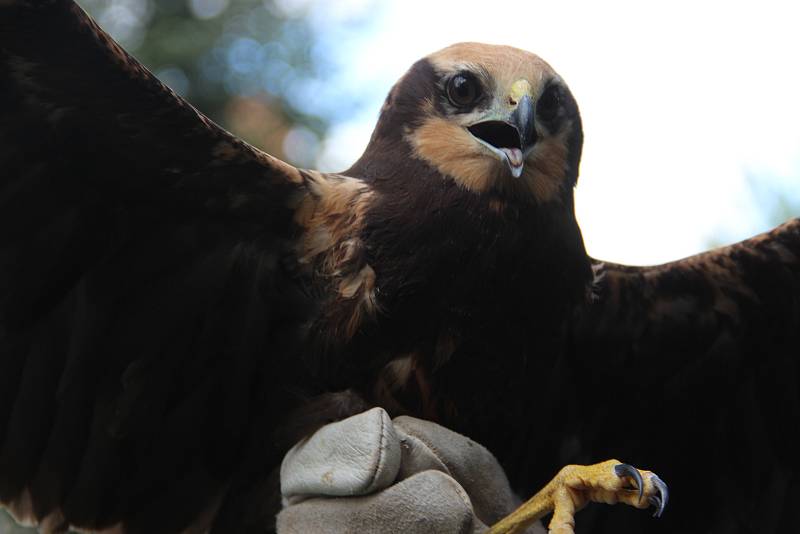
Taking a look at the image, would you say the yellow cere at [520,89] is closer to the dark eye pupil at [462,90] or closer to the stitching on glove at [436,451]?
the dark eye pupil at [462,90]

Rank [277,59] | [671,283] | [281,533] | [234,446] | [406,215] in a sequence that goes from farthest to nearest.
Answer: [277,59] < [671,283] < [234,446] < [406,215] < [281,533]

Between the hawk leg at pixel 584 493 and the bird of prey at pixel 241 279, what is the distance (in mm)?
Result: 690

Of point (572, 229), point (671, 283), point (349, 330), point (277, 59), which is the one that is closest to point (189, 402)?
point (349, 330)

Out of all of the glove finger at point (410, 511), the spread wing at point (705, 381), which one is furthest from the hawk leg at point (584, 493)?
the spread wing at point (705, 381)

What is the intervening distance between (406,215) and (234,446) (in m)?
1.02

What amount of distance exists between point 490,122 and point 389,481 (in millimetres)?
1244

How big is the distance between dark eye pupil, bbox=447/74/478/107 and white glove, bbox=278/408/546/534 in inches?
43.1

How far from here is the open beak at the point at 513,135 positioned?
3.48 metres

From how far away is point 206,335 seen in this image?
377 centimetres

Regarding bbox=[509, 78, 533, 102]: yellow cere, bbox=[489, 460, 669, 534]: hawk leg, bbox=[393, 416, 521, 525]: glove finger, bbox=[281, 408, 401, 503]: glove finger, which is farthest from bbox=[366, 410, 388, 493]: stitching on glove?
bbox=[509, 78, 533, 102]: yellow cere

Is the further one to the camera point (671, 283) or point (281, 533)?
point (671, 283)

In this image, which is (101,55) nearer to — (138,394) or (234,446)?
(138,394)

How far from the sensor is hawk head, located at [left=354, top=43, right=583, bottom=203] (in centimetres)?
363

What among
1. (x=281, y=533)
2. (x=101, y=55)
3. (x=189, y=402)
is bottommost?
(x=281, y=533)
